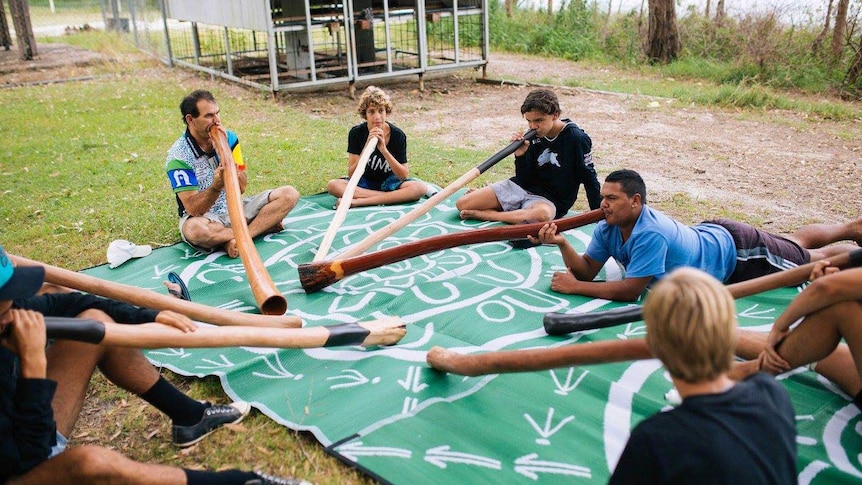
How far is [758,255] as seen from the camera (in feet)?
12.1

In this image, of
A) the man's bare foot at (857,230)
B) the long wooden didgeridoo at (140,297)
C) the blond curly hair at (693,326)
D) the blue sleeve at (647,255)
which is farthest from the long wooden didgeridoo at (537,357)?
the man's bare foot at (857,230)

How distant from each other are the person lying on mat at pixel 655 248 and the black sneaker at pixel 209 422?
1.89 m

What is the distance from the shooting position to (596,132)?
319 inches

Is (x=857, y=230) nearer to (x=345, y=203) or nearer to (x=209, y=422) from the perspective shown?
(x=345, y=203)

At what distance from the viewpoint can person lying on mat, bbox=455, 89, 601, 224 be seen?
4.71 m

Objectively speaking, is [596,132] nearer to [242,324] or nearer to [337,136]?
A: [337,136]

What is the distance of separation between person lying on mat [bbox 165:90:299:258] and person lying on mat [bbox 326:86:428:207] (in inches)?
41.7

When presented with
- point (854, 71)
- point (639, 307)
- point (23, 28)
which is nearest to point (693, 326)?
point (639, 307)

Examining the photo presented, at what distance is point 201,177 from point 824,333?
3753 millimetres

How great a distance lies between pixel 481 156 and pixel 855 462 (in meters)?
5.07

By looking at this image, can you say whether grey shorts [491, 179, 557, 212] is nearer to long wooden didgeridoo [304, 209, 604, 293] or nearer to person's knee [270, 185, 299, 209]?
long wooden didgeridoo [304, 209, 604, 293]

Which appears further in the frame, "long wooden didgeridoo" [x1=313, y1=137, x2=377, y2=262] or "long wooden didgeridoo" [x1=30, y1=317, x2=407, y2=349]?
"long wooden didgeridoo" [x1=313, y1=137, x2=377, y2=262]

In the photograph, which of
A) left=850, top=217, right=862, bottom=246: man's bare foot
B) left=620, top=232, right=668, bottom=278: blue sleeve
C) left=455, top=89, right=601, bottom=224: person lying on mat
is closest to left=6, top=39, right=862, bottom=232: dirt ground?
left=455, top=89, right=601, bottom=224: person lying on mat

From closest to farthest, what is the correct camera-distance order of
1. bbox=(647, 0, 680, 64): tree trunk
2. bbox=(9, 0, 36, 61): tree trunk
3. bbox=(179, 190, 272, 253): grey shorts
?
bbox=(179, 190, 272, 253): grey shorts
bbox=(647, 0, 680, 64): tree trunk
bbox=(9, 0, 36, 61): tree trunk
